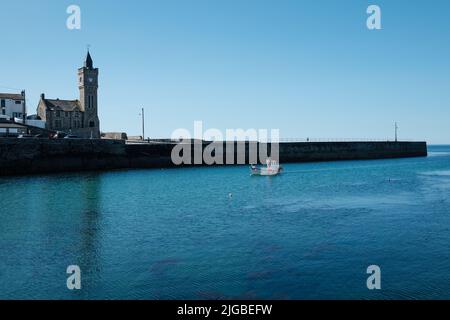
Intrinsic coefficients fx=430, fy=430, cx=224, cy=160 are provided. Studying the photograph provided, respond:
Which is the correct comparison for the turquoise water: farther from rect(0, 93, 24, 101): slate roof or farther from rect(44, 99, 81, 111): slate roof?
rect(0, 93, 24, 101): slate roof

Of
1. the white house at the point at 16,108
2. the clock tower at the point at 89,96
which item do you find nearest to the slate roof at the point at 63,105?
the clock tower at the point at 89,96

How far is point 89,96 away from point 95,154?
29126mm

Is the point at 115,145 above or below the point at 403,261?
above

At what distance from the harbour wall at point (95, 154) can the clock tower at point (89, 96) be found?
22.2 m

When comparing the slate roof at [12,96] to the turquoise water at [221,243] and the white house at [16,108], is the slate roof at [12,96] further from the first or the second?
the turquoise water at [221,243]

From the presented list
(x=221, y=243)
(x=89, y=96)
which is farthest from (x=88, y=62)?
(x=221, y=243)

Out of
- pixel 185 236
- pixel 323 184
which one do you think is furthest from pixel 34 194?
pixel 323 184

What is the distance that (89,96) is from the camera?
3664 inches

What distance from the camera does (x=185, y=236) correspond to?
81.4 feet

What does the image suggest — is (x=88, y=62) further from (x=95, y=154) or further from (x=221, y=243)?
(x=221, y=243)
